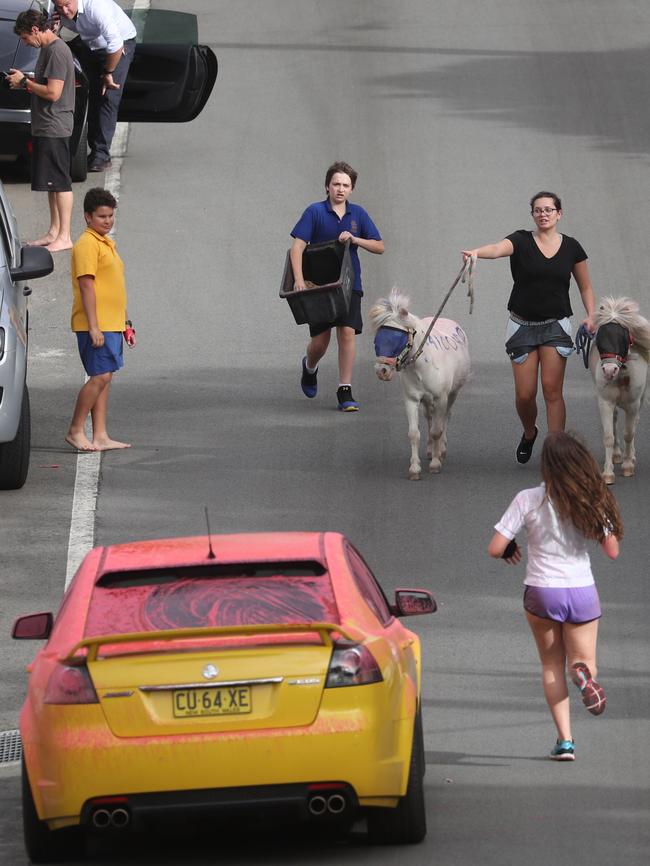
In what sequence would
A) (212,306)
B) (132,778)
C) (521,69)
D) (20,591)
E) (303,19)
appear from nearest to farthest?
(132,778) → (20,591) → (212,306) → (521,69) → (303,19)

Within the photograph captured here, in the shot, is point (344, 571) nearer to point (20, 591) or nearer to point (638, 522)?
point (20, 591)

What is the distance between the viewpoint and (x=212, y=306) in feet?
61.3

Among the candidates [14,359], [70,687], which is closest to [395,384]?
[14,359]

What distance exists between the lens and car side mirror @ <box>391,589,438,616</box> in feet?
27.4

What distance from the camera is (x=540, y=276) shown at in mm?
13875

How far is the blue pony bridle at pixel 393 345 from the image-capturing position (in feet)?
46.1

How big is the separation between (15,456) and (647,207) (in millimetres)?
9702

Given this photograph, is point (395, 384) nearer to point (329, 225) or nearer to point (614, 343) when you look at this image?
point (329, 225)


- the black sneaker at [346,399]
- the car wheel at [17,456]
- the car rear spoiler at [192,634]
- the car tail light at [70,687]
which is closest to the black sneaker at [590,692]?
the car rear spoiler at [192,634]

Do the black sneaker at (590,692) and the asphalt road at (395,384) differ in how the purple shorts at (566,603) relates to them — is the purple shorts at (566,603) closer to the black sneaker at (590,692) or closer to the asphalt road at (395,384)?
the black sneaker at (590,692)

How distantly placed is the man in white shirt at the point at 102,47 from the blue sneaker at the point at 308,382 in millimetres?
5755

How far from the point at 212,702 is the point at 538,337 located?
283 inches

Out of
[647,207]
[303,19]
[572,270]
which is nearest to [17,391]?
[572,270]

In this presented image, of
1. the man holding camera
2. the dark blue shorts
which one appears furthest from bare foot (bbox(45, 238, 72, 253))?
the dark blue shorts
